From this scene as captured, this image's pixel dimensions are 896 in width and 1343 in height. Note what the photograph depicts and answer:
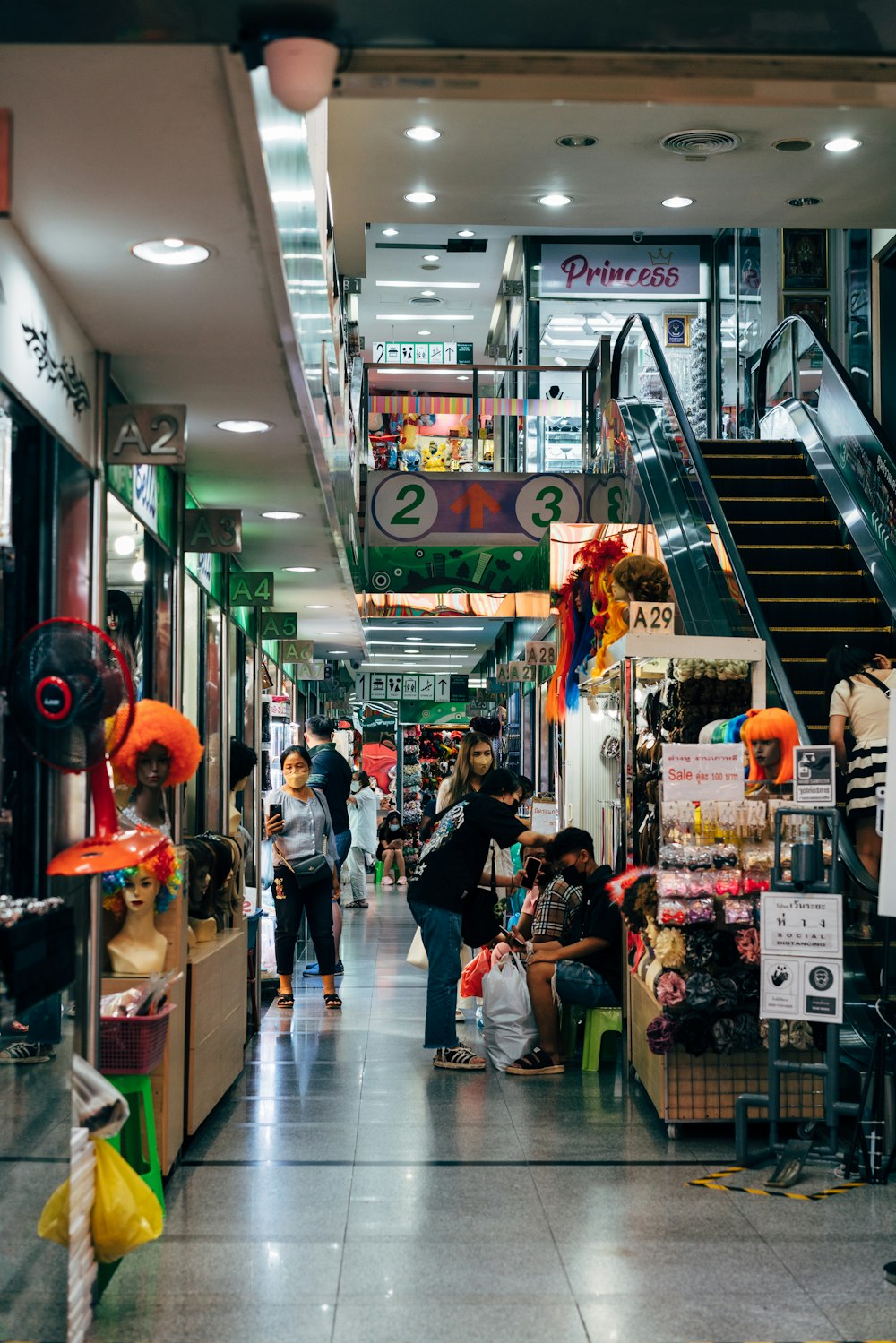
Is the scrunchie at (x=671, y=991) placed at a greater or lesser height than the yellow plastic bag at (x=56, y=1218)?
greater

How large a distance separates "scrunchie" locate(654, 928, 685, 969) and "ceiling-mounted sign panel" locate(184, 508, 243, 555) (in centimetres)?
253

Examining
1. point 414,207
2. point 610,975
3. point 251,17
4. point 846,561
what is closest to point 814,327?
point 846,561

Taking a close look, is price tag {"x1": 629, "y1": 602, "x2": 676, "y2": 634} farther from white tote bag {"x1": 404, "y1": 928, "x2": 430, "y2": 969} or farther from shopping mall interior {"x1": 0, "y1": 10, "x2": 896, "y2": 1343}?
white tote bag {"x1": 404, "y1": 928, "x2": 430, "y2": 969}

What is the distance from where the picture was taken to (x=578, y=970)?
259 inches

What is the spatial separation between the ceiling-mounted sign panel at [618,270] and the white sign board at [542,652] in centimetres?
817

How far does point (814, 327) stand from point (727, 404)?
6.98 meters

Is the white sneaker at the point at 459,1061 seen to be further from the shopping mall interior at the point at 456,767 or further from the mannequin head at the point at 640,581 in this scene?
the mannequin head at the point at 640,581

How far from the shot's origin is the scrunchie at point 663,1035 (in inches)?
207

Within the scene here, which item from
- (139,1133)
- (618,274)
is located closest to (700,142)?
(139,1133)

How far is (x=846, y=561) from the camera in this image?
8.94 metres

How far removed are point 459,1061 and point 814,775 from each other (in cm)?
260

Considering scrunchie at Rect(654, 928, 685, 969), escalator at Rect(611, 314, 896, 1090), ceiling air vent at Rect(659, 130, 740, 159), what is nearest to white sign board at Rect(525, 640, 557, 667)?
escalator at Rect(611, 314, 896, 1090)

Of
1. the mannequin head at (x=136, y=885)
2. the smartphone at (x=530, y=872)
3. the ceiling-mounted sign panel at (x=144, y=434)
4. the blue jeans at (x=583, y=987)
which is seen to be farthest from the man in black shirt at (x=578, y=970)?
the ceiling-mounted sign panel at (x=144, y=434)

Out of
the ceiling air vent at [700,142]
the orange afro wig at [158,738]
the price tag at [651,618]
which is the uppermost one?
the ceiling air vent at [700,142]
